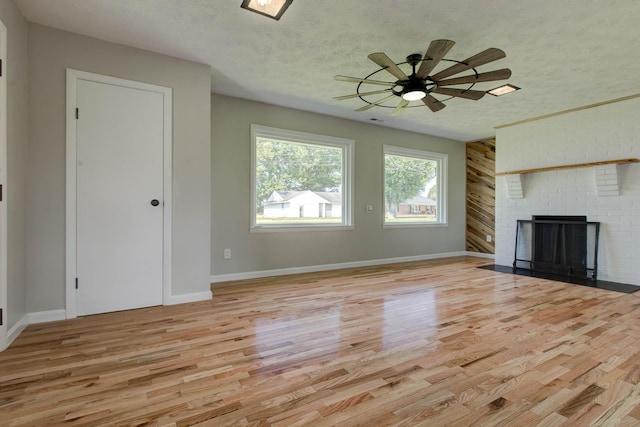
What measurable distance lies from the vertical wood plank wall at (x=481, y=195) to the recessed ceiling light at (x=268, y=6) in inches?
218

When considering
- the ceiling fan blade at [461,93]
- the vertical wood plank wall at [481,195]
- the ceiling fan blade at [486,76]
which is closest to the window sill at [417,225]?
the vertical wood plank wall at [481,195]

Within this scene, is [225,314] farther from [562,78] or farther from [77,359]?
[562,78]

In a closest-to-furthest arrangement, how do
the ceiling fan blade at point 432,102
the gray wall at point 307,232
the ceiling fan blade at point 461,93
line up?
the ceiling fan blade at point 461,93
the ceiling fan blade at point 432,102
the gray wall at point 307,232

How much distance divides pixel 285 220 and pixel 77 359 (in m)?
3.08

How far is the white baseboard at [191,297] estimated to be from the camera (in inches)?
127

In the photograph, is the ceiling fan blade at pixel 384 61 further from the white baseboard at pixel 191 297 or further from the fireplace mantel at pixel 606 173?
the fireplace mantel at pixel 606 173

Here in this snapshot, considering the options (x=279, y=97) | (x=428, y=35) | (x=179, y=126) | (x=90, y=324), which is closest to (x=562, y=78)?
(x=428, y=35)

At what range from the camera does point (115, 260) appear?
2963mm

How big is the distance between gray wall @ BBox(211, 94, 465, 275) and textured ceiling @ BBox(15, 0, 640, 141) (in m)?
0.70

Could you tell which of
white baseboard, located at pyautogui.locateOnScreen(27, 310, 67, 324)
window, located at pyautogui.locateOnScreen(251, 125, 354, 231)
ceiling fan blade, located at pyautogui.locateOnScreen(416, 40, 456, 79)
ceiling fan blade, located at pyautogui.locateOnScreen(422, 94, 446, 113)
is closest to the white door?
white baseboard, located at pyautogui.locateOnScreen(27, 310, 67, 324)

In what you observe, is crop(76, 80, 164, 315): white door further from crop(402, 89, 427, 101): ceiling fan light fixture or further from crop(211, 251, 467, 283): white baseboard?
crop(402, 89, 427, 101): ceiling fan light fixture

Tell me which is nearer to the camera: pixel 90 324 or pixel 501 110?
pixel 90 324

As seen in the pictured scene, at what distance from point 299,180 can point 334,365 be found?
132 inches

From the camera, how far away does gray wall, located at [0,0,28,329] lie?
227 cm
